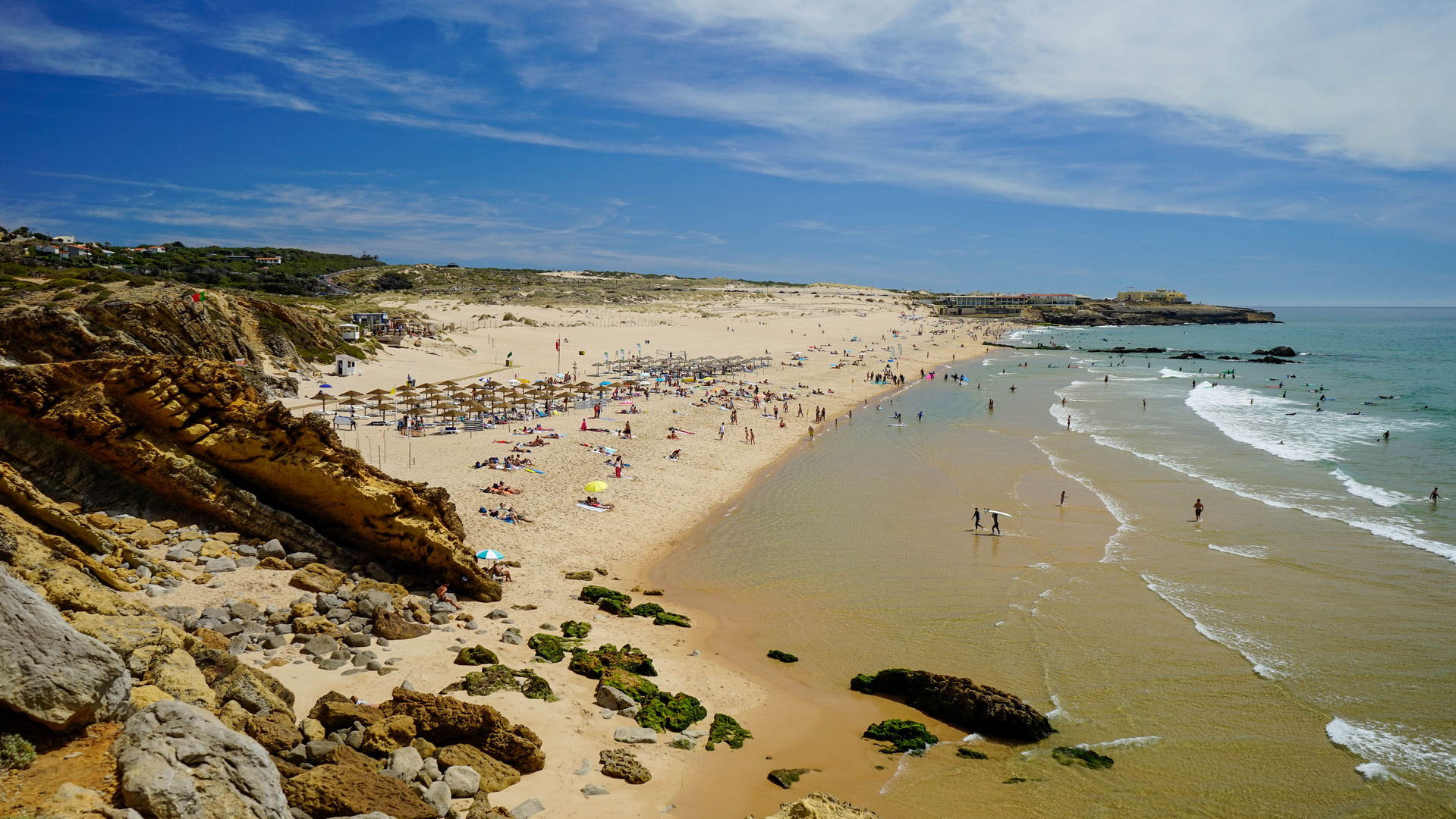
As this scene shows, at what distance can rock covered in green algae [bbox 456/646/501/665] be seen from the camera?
1040 centimetres

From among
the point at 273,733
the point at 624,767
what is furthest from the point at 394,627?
the point at 624,767

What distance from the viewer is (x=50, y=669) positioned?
16.7 feet

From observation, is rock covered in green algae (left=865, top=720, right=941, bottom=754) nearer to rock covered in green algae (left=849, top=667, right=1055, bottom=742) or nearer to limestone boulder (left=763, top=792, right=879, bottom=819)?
rock covered in green algae (left=849, top=667, right=1055, bottom=742)

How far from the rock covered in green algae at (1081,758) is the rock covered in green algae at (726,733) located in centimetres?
410

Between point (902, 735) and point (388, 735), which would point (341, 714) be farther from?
point (902, 735)

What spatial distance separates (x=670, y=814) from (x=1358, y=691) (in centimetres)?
1107

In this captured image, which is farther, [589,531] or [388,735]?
[589,531]

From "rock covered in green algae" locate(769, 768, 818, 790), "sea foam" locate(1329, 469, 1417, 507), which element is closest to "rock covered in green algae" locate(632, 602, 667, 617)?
"rock covered in green algae" locate(769, 768, 818, 790)

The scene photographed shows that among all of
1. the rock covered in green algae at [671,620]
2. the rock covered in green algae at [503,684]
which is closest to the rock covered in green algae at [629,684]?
the rock covered in green algae at [503,684]

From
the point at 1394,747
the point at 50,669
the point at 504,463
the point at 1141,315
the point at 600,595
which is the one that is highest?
the point at 1141,315

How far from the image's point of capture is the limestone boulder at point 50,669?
16.0 ft

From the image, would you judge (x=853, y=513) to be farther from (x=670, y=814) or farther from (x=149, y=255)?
(x=149, y=255)

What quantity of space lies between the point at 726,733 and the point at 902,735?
8.03 ft

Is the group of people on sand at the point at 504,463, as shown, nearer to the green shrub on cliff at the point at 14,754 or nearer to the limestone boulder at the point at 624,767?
the limestone boulder at the point at 624,767
